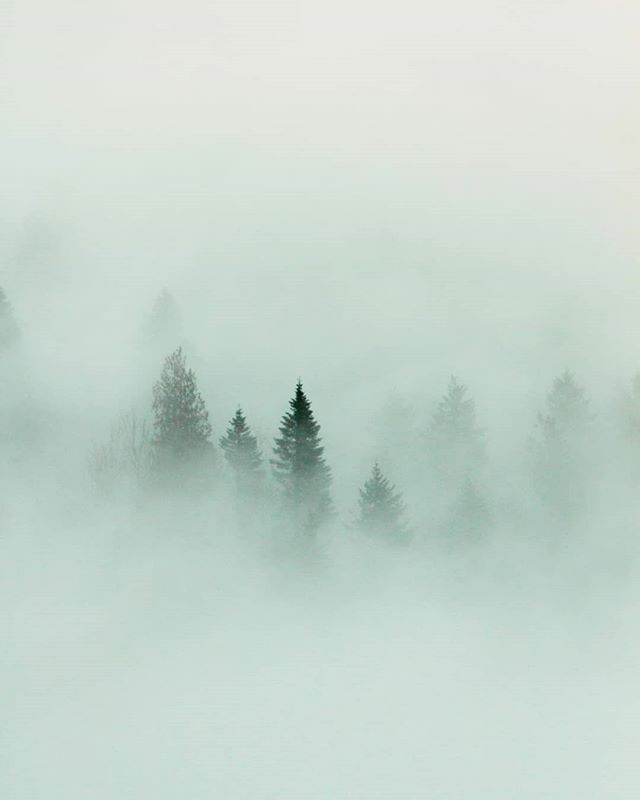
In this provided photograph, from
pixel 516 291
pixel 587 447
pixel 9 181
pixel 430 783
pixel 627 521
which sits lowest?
pixel 430 783

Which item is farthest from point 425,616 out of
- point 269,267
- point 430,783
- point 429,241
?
point 429,241

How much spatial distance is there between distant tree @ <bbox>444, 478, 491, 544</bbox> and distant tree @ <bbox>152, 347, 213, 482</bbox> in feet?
54.1

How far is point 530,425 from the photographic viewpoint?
69875 mm

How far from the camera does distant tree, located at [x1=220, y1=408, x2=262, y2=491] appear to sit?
5044 centimetres

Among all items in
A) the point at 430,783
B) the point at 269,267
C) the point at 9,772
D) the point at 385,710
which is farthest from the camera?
the point at 269,267

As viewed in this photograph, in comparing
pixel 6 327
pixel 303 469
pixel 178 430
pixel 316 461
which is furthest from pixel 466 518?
pixel 6 327

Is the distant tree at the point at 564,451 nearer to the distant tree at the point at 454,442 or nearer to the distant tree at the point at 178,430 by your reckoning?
the distant tree at the point at 454,442

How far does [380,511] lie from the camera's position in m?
49.3

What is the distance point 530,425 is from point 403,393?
38.9 feet

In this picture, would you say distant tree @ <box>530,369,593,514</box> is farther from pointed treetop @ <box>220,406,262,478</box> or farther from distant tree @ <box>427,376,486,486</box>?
pointed treetop @ <box>220,406,262,478</box>

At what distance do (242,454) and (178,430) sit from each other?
14.2ft

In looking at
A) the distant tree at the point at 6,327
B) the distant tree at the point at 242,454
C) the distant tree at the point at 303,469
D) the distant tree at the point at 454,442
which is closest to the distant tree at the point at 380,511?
the distant tree at the point at 303,469

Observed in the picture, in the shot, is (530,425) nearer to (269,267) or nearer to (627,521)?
(627,521)

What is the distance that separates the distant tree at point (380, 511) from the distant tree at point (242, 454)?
721 cm
